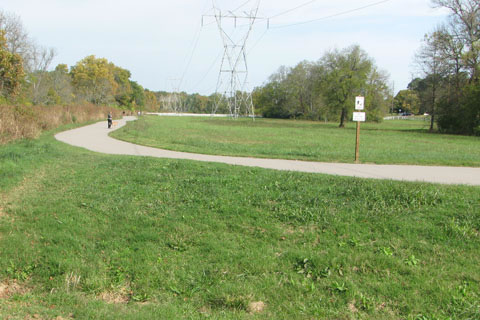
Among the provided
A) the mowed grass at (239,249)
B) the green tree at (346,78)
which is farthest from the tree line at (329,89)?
the mowed grass at (239,249)

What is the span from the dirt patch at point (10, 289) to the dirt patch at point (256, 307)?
294 cm

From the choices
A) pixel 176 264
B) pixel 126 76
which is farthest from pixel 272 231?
pixel 126 76

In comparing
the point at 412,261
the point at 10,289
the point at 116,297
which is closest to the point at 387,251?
the point at 412,261

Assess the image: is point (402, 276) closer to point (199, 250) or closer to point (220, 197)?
point (199, 250)

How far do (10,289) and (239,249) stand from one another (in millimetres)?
3138

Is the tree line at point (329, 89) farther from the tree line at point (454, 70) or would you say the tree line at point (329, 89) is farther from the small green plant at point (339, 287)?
the small green plant at point (339, 287)

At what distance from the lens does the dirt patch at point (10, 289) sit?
4699mm

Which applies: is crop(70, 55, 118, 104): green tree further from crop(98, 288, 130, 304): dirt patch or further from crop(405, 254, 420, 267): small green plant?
crop(405, 254, 420, 267): small green plant

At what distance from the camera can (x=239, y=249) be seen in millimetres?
5770

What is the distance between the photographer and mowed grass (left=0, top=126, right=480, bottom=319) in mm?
4402

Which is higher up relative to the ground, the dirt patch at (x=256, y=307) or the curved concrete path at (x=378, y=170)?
the curved concrete path at (x=378, y=170)

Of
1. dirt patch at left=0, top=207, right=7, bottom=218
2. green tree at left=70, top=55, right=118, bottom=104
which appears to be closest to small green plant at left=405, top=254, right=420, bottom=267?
dirt patch at left=0, top=207, right=7, bottom=218

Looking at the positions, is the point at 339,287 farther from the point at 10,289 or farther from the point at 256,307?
the point at 10,289

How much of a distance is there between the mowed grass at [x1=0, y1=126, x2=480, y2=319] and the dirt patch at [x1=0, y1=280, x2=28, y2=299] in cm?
1
